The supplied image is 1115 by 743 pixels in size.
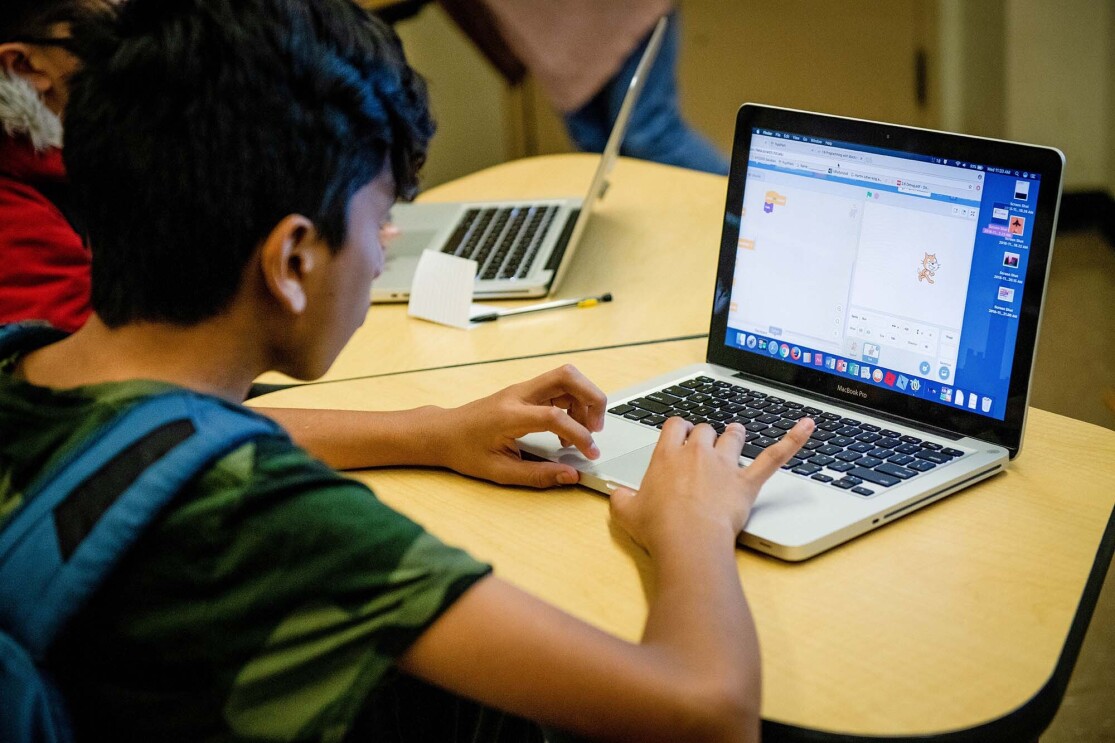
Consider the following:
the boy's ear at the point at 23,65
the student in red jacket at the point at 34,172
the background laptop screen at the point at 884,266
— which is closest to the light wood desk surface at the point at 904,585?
the background laptop screen at the point at 884,266

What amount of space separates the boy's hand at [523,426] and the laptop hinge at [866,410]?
22 centimetres

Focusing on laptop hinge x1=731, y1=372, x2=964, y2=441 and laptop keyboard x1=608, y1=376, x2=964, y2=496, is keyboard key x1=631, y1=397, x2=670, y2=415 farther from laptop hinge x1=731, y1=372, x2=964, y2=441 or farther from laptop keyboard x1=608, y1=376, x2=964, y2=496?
laptop hinge x1=731, y1=372, x2=964, y2=441

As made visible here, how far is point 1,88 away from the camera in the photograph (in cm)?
136

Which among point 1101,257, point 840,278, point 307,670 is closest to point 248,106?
point 307,670

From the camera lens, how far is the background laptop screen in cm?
99

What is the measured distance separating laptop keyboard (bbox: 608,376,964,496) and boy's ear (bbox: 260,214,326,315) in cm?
40

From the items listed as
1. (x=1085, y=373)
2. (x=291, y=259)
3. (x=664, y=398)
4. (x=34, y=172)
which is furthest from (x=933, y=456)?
(x=1085, y=373)

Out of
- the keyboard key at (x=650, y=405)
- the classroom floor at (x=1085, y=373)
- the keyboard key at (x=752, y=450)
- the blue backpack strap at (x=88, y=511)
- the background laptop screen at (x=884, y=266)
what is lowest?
the classroom floor at (x=1085, y=373)

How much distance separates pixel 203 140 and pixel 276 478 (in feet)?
0.74

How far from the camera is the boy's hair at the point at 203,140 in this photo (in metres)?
0.73

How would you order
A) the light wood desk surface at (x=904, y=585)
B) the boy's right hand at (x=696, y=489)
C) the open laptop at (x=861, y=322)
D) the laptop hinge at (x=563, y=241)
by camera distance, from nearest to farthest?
the light wood desk surface at (x=904, y=585), the boy's right hand at (x=696, y=489), the open laptop at (x=861, y=322), the laptop hinge at (x=563, y=241)

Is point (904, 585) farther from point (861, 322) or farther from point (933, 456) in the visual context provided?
point (861, 322)

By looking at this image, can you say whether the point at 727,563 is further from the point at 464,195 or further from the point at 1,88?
the point at 464,195

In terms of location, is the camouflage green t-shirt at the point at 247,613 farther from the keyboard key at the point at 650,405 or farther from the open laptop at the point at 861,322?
the keyboard key at the point at 650,405
